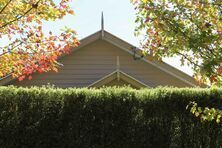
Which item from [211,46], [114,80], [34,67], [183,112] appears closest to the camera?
[211,46]

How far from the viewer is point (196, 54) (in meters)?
6.87

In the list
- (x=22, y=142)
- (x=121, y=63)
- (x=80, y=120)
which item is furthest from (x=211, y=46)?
(x=121, y=63)

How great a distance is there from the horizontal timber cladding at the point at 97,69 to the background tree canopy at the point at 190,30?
24.7ft

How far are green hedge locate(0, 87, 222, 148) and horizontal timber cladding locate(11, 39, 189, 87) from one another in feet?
20.8

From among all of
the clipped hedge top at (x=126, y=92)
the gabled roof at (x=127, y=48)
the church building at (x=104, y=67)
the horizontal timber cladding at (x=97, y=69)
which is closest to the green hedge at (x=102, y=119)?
the clipped hedge top at (x=126, y=92)

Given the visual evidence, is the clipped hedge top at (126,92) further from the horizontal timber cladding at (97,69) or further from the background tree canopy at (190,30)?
the horizontal timber cladding at (97,69)

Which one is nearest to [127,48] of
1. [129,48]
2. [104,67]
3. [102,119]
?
[129,48]

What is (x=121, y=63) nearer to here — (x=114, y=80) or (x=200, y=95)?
(x=114, y=80)

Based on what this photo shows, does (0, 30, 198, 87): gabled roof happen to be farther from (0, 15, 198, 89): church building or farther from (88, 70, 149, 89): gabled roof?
(88, 70, 149, 89): gabled roof

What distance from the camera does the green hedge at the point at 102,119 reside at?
814cm

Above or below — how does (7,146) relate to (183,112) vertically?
below

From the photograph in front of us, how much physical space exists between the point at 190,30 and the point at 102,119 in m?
2.97

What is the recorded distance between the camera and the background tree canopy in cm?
625

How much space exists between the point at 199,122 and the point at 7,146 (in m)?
4.30
